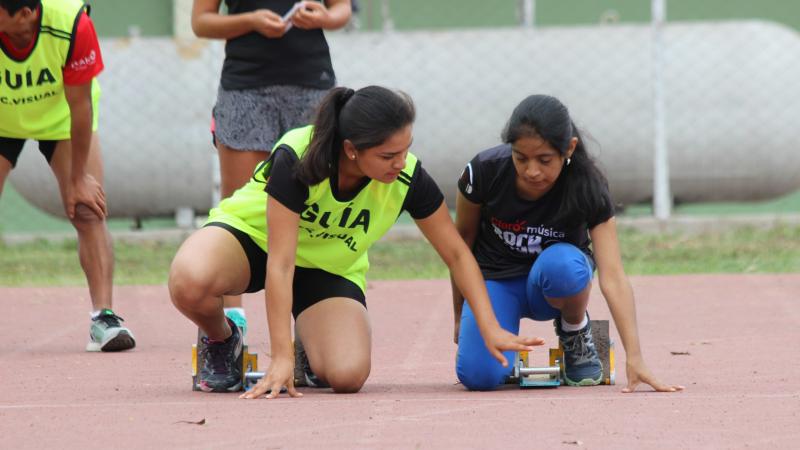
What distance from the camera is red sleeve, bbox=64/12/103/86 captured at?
5.99 metres

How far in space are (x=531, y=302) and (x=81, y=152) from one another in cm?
213

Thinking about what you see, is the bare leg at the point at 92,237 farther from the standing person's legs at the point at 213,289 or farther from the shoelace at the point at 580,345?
the shoelace at the point at 580,345

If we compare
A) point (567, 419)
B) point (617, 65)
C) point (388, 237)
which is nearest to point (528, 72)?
point (617, 65)

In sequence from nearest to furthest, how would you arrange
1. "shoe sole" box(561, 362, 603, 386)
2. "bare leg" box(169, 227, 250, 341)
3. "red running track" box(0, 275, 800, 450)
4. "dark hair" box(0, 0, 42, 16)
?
"red running track" box(0, 275, 800, 450) < "bare leg" box(169, 227, 250, 341) < "shoe sole" box(561, 362, 603, 386) < "dark hair" box(0, 0, 42, 16)

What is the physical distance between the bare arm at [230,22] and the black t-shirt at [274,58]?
0.19 feet

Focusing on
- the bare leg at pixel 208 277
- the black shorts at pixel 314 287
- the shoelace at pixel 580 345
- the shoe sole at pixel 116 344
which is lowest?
the shoe sole at pixel 116 344

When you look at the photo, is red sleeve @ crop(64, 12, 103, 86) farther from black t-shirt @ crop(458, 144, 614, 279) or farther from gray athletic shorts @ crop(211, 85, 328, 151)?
black t-shirt @ crop(458, 144, 614, 279)

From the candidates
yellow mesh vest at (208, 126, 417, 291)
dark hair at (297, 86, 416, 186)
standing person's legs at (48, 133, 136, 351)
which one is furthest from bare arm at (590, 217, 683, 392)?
standing person's legs at (48, 133, 136, 351)

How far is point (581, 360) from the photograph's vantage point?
5.13 metres

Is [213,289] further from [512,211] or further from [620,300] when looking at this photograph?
[620,300]

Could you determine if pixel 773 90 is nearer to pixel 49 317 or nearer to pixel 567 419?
pixel 49 317

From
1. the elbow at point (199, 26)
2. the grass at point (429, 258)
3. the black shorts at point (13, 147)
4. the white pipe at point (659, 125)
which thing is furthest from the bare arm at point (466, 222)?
the white pipe at point (659, 125)

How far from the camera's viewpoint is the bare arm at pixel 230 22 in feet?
19.6

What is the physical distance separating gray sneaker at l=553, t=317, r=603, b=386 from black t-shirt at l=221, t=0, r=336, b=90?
1721mm
